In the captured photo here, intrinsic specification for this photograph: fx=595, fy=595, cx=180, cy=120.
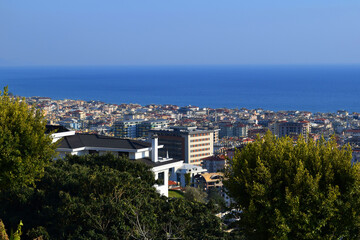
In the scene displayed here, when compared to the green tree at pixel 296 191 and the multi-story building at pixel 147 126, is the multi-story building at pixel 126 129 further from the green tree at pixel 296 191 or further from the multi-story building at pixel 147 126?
the green tree at pixel 296 191

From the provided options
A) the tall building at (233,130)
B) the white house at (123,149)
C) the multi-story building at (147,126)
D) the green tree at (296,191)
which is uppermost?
the green tree at (296,191)

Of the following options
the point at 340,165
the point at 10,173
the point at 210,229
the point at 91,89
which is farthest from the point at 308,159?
the point at 91,89

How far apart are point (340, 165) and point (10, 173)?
478cm

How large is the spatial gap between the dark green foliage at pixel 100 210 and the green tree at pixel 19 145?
2.90ft

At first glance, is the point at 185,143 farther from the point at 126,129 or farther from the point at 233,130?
the point at 233,130

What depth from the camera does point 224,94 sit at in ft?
580

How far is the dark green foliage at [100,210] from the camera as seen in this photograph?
30.7 ft

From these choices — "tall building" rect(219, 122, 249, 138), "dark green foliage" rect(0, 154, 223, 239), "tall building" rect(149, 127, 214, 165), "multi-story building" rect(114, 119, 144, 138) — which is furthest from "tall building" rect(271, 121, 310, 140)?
"dark green foliage" rect(0, 154, 223, 239)

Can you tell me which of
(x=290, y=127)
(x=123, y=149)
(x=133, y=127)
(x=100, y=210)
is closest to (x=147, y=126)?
(x=133, y=127)

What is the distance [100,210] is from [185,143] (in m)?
65.2

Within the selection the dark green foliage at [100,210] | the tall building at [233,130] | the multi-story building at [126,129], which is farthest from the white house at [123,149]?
the tall building at [233,130]

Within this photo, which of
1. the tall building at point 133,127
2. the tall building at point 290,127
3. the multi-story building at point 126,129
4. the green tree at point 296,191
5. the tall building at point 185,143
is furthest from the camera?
the multi-story building at point 126,129

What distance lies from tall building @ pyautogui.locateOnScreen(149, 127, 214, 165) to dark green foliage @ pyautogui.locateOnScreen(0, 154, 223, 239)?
62395 millimetres

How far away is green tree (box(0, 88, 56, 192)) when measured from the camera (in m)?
8.88
